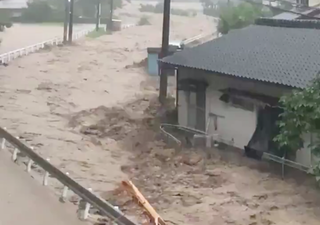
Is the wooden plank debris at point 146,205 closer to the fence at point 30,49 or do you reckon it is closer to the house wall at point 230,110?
the house wall at point 230,110

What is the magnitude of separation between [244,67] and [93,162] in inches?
201

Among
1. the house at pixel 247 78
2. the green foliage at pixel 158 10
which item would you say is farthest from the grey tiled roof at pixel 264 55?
the green foliage at pixel 158 10

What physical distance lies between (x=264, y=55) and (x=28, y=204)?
30.2ft

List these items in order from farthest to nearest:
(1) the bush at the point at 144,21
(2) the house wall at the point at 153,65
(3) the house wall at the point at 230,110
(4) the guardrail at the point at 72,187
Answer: (1) the bush at the point at 144,21 < (2) the house wall at the point at 153,65 < (3) the house wall at the point at 230,110 < (4) the guardrail at the point at 72,187

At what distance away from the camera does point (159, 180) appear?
14.7 m

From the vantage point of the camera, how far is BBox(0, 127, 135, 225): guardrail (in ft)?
32.0

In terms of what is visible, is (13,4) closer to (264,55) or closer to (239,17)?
(239,17)

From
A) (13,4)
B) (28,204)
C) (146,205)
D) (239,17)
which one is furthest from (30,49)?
(146,205)

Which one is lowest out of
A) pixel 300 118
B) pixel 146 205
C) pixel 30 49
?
pixel 146 205

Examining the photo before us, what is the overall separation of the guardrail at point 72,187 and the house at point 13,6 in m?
38.1

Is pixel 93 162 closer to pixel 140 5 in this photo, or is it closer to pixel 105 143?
pixel 105 143

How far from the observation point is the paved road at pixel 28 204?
1046 cm

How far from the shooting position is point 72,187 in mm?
11062

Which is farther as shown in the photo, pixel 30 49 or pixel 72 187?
pixel 30 49
